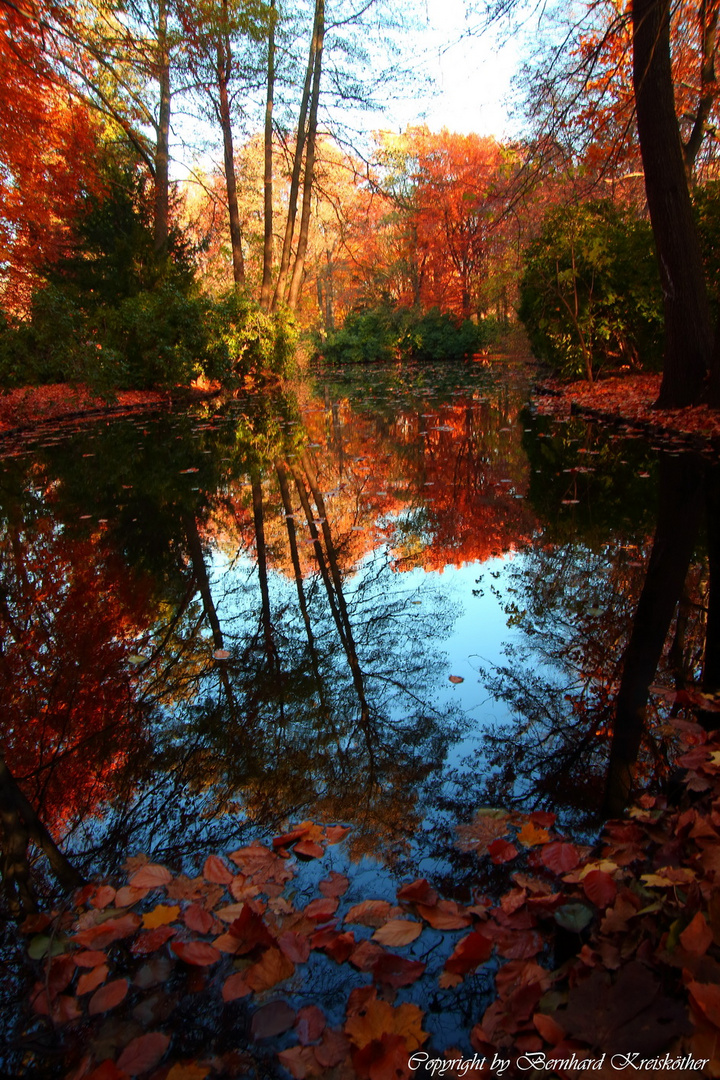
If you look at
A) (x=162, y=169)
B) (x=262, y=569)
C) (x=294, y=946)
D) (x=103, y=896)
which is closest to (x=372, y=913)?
(x=294, y=946)

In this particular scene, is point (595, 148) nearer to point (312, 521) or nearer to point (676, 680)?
point (312, 521)

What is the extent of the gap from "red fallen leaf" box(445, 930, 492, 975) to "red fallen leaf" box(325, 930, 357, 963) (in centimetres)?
23

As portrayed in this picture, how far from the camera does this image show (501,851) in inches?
68.5

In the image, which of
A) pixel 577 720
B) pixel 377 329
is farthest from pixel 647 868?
pixel 377 329

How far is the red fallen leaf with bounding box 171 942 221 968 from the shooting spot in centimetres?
145

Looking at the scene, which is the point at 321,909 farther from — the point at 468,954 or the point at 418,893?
the point at 468,954

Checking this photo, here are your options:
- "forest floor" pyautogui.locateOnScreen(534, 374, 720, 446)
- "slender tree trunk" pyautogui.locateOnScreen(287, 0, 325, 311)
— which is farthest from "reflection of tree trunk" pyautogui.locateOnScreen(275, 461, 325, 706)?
"slender tree trunk" pyautogui.locateOnScreen(287, 0, 325, 311)

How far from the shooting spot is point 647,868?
1510 millimetres

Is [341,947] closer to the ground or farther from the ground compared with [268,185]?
closer to the ground

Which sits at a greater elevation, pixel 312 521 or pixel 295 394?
pixel 295 394

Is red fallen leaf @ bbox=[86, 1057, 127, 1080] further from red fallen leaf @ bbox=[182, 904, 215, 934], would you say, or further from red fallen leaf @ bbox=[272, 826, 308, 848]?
red fallen leaf @ bbox=[272, 826, 308, 848]

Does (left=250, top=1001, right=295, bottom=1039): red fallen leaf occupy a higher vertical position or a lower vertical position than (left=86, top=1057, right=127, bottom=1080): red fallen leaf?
lower

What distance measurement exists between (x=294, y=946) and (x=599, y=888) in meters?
0.75

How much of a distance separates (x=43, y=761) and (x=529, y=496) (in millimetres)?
4518
